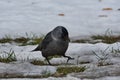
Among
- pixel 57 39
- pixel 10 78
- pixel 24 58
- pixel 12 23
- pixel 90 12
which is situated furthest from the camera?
pixel 90 12

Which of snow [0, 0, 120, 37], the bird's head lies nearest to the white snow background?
snow [0, 0, 120, 37]

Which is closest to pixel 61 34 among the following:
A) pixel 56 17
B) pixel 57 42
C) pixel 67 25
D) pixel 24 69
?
pixel 57 42

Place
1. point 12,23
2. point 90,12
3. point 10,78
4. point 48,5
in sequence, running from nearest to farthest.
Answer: point 10,78
point 12,23
point 90,12
point 48,5

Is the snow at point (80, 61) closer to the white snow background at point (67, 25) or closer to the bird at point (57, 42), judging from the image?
the white snow background at point (67, 25)

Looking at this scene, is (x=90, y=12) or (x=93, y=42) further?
(x=90, y=12)

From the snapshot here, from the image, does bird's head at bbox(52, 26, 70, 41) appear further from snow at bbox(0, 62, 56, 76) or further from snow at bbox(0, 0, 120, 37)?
snow at bbox(0, 0, 120, 37)

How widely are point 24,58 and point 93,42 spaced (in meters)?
1.84

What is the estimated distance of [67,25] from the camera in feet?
31.9

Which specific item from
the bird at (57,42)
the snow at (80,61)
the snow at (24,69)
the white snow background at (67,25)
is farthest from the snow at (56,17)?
the snow at (24,69)

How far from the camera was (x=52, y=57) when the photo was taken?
7.03 m

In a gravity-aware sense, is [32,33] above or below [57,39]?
below

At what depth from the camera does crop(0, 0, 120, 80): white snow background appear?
583 cm

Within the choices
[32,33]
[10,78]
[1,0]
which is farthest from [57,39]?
[1,0]

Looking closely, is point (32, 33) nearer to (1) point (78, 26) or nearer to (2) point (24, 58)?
(1) point (78, 26)
